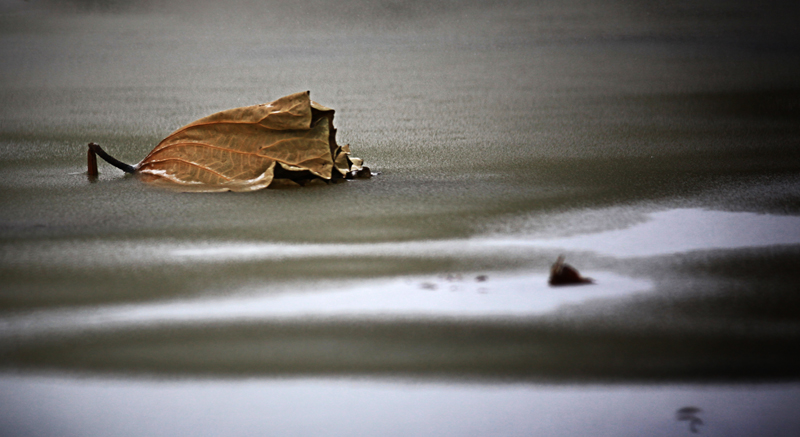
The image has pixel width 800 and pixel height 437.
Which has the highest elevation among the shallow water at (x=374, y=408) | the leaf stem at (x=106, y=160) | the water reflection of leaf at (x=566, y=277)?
the leaf stem at (x=106, y=160)

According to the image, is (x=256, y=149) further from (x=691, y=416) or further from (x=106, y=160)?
(x=691, y=416)

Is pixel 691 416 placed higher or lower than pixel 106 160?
lower

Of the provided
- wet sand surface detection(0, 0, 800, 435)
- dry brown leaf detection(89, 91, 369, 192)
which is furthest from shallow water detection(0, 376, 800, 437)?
dry brown leaf detection(89, 91, 369, 192)

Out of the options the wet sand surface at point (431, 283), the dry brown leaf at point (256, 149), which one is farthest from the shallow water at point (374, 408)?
the dry brown leaf at point (256, 149)

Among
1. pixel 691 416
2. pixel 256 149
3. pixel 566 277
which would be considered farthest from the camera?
pixel 256 149

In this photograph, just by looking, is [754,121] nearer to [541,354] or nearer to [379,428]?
[541,354]

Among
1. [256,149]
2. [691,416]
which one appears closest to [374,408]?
[691,416]

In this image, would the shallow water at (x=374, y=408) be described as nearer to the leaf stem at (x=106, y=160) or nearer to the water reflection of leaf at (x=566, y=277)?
the water reflection of leaf at (x=566, y=277)
